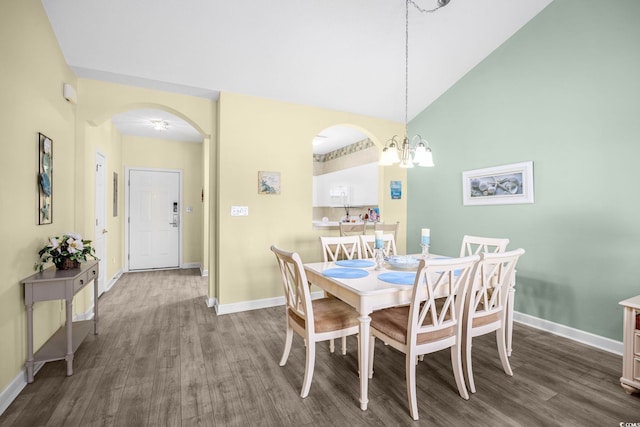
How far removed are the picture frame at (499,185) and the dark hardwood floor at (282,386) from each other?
53.6 inches

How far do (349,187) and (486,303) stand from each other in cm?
411

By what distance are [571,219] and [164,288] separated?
200 inches

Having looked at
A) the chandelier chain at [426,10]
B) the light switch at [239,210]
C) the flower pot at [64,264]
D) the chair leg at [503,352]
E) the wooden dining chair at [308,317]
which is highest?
the chandelier chain at [426,10]

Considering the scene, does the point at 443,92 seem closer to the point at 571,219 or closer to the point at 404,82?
the point at 404,82

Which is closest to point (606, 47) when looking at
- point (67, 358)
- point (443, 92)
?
point (443, 92)

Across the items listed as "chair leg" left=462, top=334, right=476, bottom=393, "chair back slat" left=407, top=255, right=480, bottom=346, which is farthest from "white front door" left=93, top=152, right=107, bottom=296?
"chair leg" left=462, top=334, right=476, bottom=393

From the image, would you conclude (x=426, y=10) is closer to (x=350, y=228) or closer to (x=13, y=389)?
(x=350, y=228)

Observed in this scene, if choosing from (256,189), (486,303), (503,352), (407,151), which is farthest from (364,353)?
(256,189)

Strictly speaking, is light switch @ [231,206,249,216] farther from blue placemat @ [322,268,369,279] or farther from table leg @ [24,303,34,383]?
table leg @ [24,303,34,383]

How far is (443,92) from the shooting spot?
3.99 m

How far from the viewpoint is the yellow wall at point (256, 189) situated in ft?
11.5

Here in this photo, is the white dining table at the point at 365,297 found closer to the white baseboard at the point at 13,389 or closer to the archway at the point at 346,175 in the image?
the white baseboard at the point at 13,389

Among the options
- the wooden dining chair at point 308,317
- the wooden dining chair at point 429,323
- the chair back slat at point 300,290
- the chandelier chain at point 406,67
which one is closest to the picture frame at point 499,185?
the chandelier chain at point 406,67

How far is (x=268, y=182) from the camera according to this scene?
373cm
